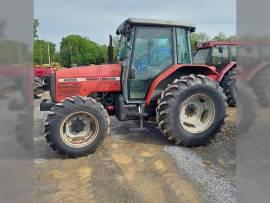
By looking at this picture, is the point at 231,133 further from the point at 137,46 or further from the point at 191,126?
the point at 137,46

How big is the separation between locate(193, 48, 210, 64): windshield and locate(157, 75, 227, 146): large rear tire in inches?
154

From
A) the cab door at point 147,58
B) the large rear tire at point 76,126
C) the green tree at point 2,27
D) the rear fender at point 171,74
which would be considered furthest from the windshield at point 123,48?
the green tree at point 2,27

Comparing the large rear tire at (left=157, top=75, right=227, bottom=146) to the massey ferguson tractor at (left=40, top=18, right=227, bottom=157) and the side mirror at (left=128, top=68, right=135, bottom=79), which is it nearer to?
the massey ferguson tractor at (left=40, top=18, right=227, bottom=157)

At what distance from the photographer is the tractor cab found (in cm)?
471

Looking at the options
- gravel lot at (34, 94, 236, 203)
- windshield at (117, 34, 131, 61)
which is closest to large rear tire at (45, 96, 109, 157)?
gravel lot at (34, 94, 236, 203)

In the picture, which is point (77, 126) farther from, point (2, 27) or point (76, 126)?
point (2, 27)

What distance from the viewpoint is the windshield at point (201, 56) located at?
8452 millimetres

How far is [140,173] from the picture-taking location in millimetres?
3436

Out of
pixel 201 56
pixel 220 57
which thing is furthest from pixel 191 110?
pixel 201 56

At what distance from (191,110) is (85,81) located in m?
1.50

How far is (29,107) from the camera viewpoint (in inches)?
44.3

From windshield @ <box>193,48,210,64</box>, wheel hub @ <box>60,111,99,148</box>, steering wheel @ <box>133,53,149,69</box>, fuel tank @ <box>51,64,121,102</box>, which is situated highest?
windshield @ <box>193,48,210,64</box>

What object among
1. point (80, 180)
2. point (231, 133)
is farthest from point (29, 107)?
point (231, 133)

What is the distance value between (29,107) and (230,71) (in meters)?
7.12
